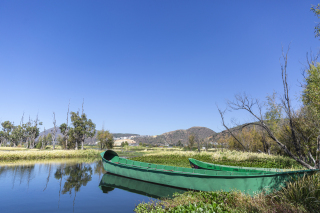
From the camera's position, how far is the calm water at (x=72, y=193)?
8891mm

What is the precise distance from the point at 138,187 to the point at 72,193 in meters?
4.29

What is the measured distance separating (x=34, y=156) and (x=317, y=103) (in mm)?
33786

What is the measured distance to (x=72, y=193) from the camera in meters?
11.2

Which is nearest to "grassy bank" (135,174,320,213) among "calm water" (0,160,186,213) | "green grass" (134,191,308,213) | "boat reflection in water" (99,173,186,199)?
"green grass" (134,191,308,213)

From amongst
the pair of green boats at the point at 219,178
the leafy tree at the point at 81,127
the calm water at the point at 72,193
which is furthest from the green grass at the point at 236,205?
the leafy tree at the point at 81,127

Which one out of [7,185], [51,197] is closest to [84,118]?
[7,185]

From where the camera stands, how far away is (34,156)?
27.0m

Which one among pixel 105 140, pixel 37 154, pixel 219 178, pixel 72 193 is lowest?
pixel 72 193

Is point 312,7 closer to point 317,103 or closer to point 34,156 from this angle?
point 317,103

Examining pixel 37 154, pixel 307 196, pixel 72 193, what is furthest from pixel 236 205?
pixel 37 154

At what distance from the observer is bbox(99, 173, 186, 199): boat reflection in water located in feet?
36.5

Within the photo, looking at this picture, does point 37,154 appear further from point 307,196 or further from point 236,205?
point 307,196

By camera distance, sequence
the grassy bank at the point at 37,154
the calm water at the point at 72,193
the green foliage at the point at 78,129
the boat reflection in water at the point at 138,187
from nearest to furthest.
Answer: the calm water at the point at 72,193, the boat reflection in water at the point at 138,187, the grassy bank at the point at 37,154, the green foliage at the point at 78,129

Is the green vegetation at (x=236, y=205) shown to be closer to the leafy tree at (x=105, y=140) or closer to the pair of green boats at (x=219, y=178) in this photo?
the pair of green boats at (x=219, y=178)
